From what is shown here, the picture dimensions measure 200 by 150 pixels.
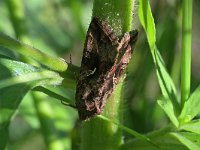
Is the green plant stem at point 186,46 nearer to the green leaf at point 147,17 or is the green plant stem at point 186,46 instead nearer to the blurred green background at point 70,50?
the green leaf at point 147,17

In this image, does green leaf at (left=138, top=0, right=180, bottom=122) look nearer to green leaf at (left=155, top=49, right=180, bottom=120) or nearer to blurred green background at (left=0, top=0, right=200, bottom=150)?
green leaf at (left=155, top=49, right=180, bottom=120)

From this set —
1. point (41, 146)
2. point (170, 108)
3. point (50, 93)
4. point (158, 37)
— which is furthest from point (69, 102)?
point (41, 146)

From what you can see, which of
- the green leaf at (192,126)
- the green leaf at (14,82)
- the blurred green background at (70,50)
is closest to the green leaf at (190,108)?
the green leaf at (192,126)

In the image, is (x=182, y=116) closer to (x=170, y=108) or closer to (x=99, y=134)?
(x=170, y=108)

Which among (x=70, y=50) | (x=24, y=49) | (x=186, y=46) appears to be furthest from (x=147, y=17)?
(x=70, y=50)

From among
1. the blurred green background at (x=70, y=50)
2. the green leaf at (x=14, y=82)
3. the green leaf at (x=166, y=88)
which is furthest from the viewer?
the blurred green background at (x=70, y=50)

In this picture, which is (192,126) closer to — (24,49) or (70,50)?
(24,49)
